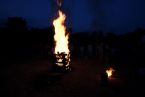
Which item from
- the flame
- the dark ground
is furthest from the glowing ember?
the dark ground

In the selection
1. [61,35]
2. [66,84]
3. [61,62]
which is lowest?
[66,84]

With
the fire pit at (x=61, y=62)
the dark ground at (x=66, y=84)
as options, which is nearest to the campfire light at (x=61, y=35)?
the fire pit at (x=61, y=62)

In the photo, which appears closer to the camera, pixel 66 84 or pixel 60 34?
pixel 66 84

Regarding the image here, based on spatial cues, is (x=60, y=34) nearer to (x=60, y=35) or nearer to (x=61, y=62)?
(x=60, y=35)

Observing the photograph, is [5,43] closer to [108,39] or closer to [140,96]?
[108,39]

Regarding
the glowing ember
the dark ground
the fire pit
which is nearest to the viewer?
the dark ground

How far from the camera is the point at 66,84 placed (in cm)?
1596

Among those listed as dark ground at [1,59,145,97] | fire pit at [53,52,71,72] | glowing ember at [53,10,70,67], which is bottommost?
dark ground at [1,59,145,97]

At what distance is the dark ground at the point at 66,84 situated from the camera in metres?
14.0

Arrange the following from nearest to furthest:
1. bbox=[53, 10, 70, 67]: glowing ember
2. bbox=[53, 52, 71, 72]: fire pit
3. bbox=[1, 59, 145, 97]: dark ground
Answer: bbox=[1, 59, 145, 97]: dark ground → bbox=[53, 52, 71, 72]: fire pit → bbox=[53, 10, 70, 67]: glowing ember

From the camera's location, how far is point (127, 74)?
18.4 metres

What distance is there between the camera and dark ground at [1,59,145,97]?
13977 millimetres

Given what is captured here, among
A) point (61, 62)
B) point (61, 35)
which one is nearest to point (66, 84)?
point (61, 62)

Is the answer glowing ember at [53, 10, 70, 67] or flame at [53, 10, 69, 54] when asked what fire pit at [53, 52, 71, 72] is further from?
flame at [53, 10, 69, 54]
